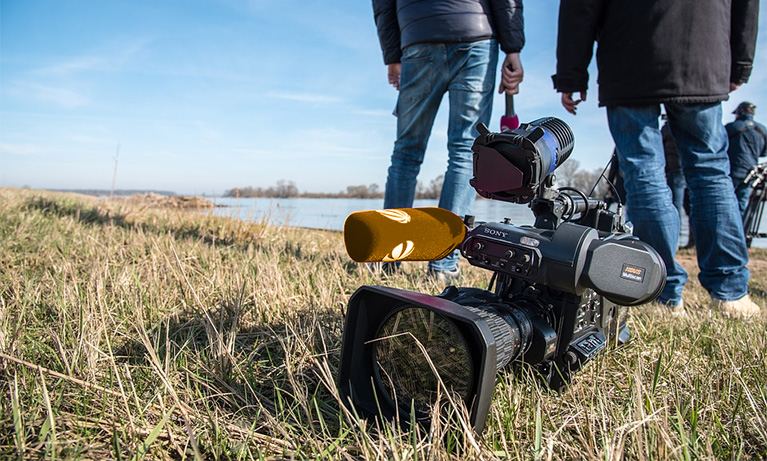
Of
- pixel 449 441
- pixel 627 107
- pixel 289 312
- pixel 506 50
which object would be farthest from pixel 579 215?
pixel 506 50

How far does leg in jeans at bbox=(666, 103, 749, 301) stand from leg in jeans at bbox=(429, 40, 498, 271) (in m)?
0.86

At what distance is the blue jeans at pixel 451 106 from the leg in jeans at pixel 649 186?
692mm

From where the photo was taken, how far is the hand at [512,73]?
250 centimetres

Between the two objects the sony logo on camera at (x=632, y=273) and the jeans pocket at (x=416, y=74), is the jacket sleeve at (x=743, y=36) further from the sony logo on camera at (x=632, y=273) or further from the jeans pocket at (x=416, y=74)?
the sony logo on camera at (x=632, y=273)

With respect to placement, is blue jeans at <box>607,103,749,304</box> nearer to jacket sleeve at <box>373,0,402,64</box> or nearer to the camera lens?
jacket sleeve at <box>373,0,402,64</box>

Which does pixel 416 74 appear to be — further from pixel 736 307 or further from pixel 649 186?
pixel 736 307

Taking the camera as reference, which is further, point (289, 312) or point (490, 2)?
point (490, 2)

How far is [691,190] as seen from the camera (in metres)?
2.30

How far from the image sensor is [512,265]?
971mm

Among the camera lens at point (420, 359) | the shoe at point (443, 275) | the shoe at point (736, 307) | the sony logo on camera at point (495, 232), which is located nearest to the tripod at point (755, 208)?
the shoe at point (736, 307)

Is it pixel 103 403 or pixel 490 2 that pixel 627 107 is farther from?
pixel 103 403

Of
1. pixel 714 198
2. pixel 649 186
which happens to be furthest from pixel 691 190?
pixel 649 186

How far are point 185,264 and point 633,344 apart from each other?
5.89 ft

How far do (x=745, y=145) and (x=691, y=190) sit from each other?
4337mm
